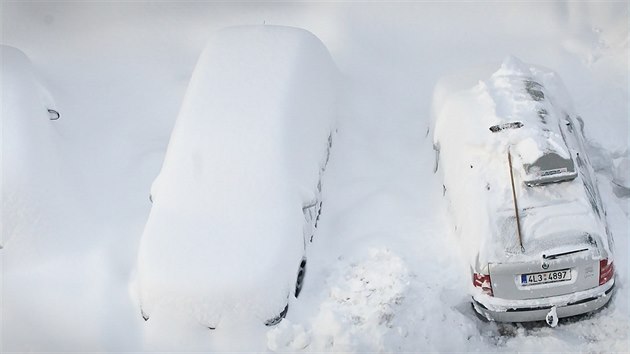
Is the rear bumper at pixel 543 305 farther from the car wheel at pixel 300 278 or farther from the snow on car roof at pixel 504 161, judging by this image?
the car wheel at pixel 300 278

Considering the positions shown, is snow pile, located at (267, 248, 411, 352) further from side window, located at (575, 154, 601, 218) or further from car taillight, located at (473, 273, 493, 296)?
side window, located at (575, 154, 601, 218)

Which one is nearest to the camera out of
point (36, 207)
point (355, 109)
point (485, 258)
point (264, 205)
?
point (485, 258)

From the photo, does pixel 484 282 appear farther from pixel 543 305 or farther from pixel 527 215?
pixel 527 215

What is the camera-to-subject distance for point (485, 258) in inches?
228

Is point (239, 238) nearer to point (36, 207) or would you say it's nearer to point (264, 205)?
point (264, 205)

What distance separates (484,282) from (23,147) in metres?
4.82

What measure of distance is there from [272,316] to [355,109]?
361 cm

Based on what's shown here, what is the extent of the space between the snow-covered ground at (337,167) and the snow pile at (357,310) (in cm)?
2

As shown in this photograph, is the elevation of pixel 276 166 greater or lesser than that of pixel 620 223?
greater

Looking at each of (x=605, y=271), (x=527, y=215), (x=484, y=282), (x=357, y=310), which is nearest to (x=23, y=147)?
(x=357, y=310)

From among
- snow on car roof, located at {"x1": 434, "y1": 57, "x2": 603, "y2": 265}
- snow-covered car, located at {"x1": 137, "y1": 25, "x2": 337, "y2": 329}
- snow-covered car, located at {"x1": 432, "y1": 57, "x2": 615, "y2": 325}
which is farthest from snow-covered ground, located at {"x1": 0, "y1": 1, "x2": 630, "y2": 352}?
snow on car roof, located at {"x1": 434, "y1": 57, "x2": 603, "y2": 265}

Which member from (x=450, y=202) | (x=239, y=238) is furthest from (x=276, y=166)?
(x=450, y=202)

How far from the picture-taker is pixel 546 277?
5.72 m

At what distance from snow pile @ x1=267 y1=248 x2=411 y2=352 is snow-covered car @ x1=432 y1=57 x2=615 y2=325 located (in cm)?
75
